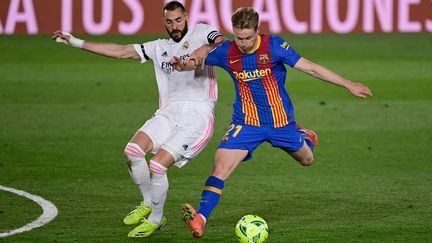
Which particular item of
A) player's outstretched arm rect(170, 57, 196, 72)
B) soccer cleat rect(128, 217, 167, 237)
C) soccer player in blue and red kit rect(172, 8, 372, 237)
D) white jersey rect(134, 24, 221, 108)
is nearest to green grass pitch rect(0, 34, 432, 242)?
soccer cleat rect(128, 217, 167, 237)

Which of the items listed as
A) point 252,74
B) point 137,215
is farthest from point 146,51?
point 137,215

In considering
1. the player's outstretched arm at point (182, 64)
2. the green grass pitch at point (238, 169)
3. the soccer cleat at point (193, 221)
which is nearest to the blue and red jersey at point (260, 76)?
the player's outstretched arm at point (182, 64)

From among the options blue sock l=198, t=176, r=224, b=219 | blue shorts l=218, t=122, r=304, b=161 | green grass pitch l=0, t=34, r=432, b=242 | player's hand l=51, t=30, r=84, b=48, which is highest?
player's hand l=51, t=30, r=84, b=48

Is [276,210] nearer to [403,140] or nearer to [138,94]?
[403,140]

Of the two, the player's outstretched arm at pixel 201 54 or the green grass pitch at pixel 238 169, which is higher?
the player's outstretched arm at pixel 201 54

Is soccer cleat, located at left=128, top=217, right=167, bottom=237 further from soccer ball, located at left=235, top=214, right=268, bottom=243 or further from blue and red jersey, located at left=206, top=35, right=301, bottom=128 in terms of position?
blue and red jersey, located at left=206, top=35, right=301, bottom=128

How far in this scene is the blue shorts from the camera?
336 inches

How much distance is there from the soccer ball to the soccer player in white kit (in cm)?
93

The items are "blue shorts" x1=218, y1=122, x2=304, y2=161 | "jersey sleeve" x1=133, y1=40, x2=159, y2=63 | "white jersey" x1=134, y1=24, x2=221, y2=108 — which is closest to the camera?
"blue shorts" x1=218, y1=122, x2=304, y2=161

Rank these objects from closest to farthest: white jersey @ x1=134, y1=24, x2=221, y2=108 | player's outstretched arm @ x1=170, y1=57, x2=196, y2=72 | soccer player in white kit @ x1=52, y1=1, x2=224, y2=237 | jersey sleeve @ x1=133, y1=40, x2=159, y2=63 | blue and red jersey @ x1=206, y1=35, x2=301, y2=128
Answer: player's outstretched arm @ x1=170, y1=57, x2=196, y2=72 → blue and red jersey @ x1=206, y1=35, x2=301, y2=128 → soccer player in white kit @ x1=52, y1=1, x2=224, y2=237 → white jersey @ x1=134, y1=24, x2=221, y2=108 → jersey sleeve @ x1=133, y1=40, x2=159, y2=63

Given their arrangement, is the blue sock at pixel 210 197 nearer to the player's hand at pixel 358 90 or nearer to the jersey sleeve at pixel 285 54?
the jersey sleeve at pixel 285 54

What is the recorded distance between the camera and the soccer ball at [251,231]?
25.9ft

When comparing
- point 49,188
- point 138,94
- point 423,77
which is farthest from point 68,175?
point 423,77

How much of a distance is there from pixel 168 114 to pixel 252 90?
2.99 ft
